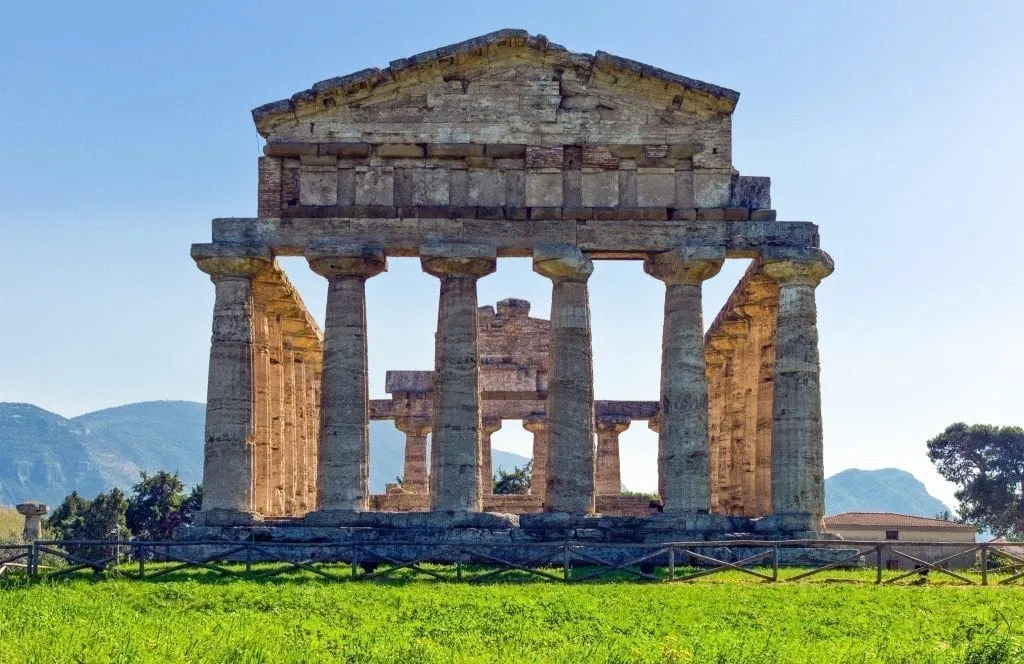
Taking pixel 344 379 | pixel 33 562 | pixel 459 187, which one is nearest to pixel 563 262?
pixel 459 187

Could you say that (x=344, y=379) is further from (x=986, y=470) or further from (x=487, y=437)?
(x=986, y=470)

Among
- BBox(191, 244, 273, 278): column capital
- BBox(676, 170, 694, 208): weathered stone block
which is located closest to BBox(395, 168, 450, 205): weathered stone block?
BBox(191, 244, 273, 278): column capital

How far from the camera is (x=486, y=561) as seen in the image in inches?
1334

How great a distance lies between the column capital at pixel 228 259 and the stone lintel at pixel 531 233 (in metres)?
0.41

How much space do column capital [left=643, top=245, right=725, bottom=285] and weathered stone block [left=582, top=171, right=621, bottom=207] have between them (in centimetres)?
210

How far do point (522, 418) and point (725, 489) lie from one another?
11.7 m

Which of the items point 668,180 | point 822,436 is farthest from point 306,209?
point 822,436

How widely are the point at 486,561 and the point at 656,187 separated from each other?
1247 cm

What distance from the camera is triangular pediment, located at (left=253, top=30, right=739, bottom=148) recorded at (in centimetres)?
3841

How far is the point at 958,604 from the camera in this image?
1003 inches

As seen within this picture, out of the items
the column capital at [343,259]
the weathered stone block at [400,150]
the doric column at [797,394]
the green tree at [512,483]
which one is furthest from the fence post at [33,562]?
the green tree at [512,483]

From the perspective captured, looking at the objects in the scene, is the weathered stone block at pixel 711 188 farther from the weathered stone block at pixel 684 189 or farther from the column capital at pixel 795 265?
the column capital at pixel 795 265

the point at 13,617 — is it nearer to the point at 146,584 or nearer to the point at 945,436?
the point at 146,584

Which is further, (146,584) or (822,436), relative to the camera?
(822,436)
